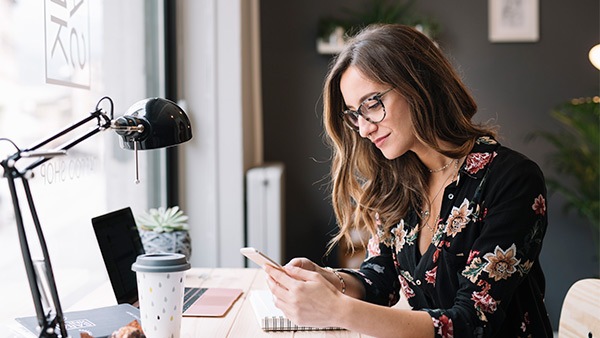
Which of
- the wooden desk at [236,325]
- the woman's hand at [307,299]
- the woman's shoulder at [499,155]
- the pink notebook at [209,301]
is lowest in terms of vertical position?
the wooden desk at [236,325]

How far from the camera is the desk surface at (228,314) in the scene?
60.0 inches

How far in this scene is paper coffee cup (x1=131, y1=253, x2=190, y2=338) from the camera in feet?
4.22

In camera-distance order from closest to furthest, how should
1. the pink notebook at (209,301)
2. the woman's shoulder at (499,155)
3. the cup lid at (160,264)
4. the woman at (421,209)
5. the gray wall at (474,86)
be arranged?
the cup lid at (160,264) → the woman at (421,209) → the woman's shoulder at (499,155) → the pink notebook at (209,301) → the gray wall at (474,86)

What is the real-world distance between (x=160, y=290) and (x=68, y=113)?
79cm

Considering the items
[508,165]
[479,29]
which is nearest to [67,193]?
[508,165]

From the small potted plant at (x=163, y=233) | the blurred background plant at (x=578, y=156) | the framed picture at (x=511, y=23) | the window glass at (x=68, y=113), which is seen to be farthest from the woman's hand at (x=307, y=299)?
the framed picture at (x=511, y=23)

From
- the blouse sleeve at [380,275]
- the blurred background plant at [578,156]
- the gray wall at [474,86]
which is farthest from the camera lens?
the gray wall at [474,86]

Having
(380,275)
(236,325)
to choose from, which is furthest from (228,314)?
(380,275)

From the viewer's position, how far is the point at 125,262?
5.50 feet

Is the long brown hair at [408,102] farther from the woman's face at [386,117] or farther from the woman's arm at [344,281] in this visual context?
the woman's arm at [344,281]

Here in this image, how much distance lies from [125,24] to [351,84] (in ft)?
3.43

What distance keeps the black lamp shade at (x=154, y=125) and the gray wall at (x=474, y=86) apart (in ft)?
8.64

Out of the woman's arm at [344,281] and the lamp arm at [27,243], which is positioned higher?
the lamp arm at [27,243]

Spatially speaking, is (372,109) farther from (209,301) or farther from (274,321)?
(209,301)
